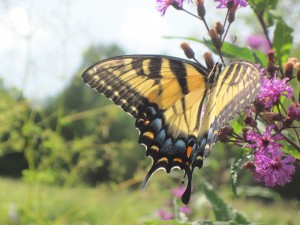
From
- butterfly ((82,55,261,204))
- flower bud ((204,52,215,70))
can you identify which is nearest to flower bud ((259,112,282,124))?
butterfly ((82,55,261,204))

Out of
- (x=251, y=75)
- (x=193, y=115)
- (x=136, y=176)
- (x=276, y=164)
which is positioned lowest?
(x=136, y=176)

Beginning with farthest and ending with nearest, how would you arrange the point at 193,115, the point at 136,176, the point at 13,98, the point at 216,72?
1. the point at 136,176
2. the point at 13,98
3. the point at 193,115
4. the point at 216,72

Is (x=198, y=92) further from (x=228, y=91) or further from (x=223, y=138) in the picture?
(x=223, y=138)

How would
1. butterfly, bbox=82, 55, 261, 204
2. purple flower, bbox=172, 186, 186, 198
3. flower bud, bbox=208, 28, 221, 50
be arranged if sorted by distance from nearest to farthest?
flower bud, bbox=208, 28, 221, 50 → butterfly, bbox=82, 55, 261, 204 → purple flower, bbox=172, 186, 186, 198

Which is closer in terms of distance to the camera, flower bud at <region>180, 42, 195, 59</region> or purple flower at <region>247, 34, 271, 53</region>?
flower bud at <region>180, 42, 195, 59</region>

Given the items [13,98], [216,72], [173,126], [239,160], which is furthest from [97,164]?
[239,160]

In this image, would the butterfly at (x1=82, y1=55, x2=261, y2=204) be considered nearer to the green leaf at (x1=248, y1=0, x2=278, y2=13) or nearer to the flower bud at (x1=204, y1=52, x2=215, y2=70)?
the flower bud at (x1=204, y1=52, x2=215, y2=70)
